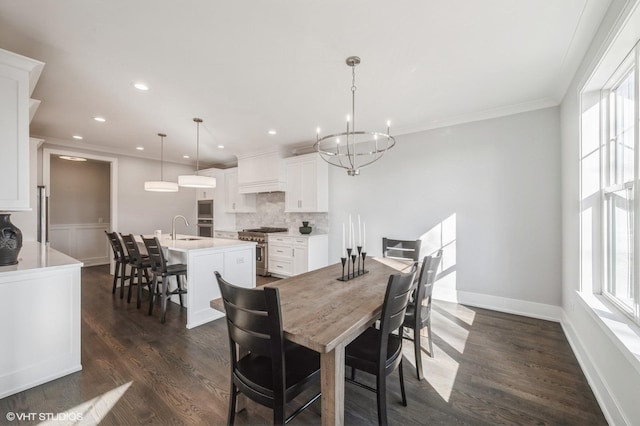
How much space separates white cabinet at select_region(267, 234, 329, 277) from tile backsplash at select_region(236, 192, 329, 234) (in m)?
0.37

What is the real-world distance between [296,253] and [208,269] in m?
1.87

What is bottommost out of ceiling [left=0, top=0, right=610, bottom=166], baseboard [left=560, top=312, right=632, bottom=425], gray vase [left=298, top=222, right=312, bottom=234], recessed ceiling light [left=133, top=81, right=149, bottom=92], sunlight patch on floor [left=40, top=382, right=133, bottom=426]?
sunlight patch on floor [left=40, top=382, right=133, bottom=426]

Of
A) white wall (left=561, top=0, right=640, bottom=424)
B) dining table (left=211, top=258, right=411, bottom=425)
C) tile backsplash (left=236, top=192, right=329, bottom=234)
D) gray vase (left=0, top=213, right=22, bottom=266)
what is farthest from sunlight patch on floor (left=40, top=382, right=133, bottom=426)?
tile backsplash (left=236, top=192, right=329, bottom=234)

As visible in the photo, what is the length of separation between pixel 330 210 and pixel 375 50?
3.07 metres

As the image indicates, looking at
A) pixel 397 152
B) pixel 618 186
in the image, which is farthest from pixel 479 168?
pixel 618 186

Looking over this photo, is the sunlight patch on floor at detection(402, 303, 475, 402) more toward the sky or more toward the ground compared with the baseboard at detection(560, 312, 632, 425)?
A: more toward the ground

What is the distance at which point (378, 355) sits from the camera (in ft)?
4.89

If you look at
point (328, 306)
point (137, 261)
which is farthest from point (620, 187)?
point (137, 261)

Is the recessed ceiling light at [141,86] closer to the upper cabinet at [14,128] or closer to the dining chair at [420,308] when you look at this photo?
the upper cabinet at [14,128]

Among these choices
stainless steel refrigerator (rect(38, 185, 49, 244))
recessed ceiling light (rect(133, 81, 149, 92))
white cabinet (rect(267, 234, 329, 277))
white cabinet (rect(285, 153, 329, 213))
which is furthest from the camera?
white cabinet (rect(285, 153, 329, 213))

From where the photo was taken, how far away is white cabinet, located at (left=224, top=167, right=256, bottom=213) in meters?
6.30

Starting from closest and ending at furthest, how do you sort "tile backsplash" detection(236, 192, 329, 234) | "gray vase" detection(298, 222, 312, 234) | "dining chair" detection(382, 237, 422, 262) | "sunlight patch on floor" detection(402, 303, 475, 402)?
"sunlight patch on floor" detection(402, 303, 475, 402)
"dining chair" detection(382, 237, 422, 262)
"gray vase" detection(298, 222, 312, 234)
"tile backsplash" detection(236, 192, 329, 234)

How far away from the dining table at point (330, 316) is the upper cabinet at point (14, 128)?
1.85 metres

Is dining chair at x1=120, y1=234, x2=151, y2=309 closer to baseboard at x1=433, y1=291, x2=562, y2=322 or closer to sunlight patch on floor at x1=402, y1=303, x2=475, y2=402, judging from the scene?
sunlight patch on floor at x1=402, y1=303, x2=475, y2=402
